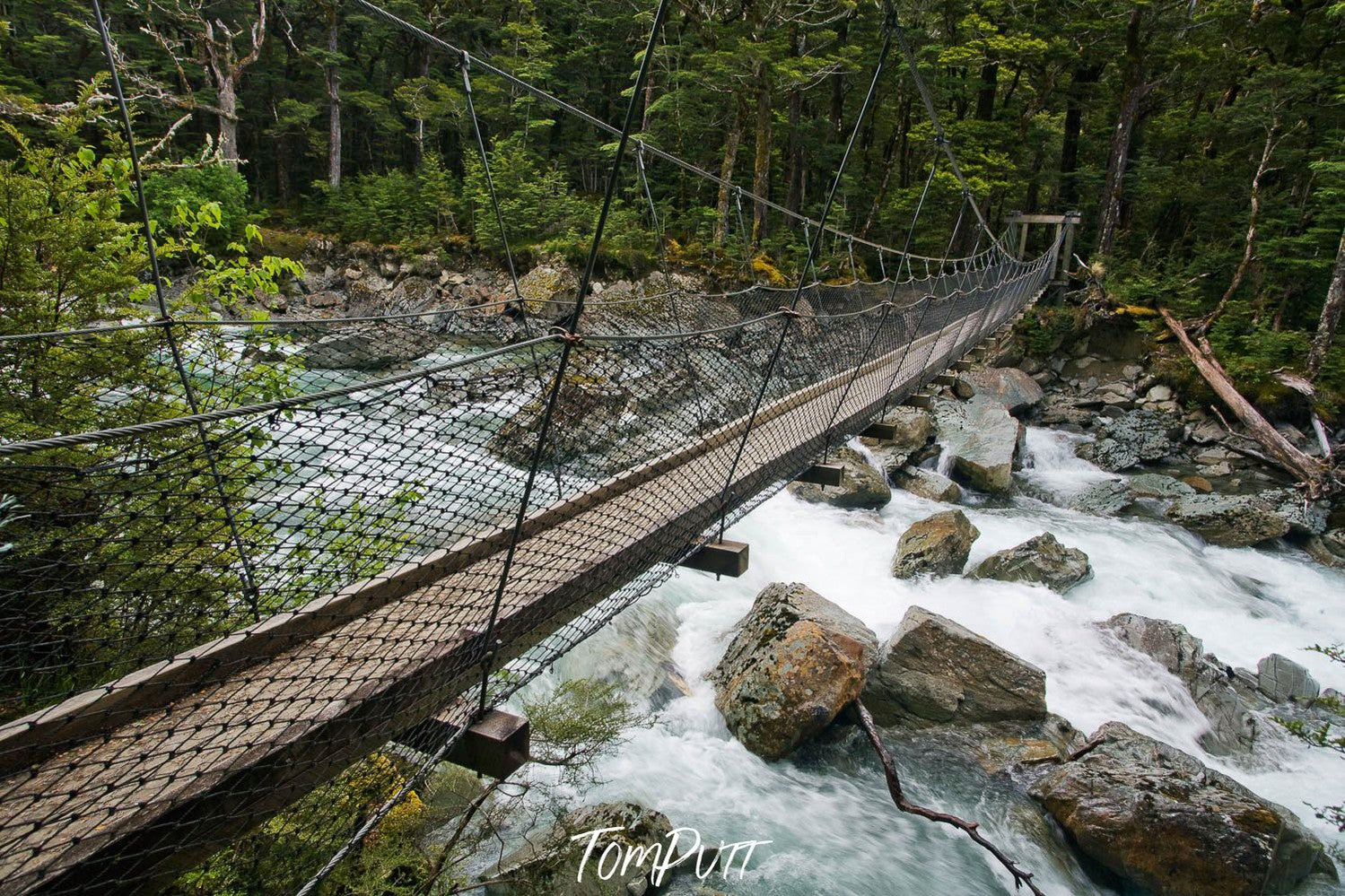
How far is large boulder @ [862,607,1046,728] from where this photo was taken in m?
3.05

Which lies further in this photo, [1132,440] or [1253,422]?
[1132,440]

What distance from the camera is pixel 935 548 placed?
169 inches

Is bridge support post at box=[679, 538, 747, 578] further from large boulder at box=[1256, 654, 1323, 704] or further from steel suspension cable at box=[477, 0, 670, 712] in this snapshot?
large boulder at box=[1256, 654, 1323, 704]

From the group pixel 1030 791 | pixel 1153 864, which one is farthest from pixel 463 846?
pixel 1153 864

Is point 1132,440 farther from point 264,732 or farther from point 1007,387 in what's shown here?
point 264,732

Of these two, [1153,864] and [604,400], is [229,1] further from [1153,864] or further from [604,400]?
[1153,864]

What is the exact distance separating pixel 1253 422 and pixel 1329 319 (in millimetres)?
1082

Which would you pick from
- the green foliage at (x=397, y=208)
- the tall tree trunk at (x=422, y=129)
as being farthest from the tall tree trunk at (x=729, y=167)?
the tall tree trunk at (x=422, y=129)

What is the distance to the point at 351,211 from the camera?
11062 millimetres

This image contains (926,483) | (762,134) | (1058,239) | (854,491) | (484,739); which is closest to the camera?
(484,739)

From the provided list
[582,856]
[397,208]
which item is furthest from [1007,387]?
[397,208]

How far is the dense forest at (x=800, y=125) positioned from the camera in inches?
284

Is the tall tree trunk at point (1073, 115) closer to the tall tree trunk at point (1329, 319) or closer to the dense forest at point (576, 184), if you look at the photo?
the dense forest at point (576, 184)

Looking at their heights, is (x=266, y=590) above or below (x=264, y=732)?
below
